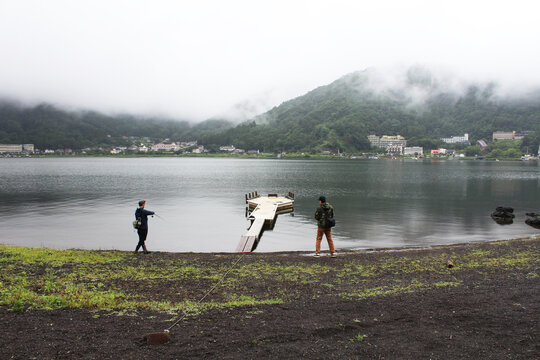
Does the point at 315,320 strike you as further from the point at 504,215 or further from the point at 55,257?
the point at 504,215

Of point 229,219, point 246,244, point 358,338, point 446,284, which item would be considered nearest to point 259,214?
point 229,219

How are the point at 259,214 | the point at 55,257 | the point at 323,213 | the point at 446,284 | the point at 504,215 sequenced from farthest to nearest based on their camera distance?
the point at 504,215 → the point at 259,214 → the point at 323,213 → the point at 55,257 → the point at 446,284

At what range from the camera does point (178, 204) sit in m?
40.7

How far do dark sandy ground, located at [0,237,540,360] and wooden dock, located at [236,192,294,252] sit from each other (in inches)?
302

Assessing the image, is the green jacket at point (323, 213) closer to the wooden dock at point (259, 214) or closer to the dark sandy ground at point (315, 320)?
the dark sandy ground at point (315, 320)

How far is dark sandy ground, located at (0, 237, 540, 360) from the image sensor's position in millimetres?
6445

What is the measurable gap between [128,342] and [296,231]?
20.9 m

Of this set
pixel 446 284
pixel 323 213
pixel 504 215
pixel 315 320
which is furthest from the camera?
pixel 504 215

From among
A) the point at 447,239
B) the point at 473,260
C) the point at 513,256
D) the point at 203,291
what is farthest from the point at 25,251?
the point at 447,239

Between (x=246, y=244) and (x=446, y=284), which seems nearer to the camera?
(x=446, y=284)

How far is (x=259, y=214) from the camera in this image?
101 feet

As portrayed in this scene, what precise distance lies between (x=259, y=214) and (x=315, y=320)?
22944 mm

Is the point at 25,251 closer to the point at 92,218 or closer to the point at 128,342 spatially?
the point at 128,342

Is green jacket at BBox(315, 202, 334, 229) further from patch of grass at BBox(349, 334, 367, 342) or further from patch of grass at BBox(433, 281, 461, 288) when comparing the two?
patch of grass at BBox(349, 334, 367, 342)
